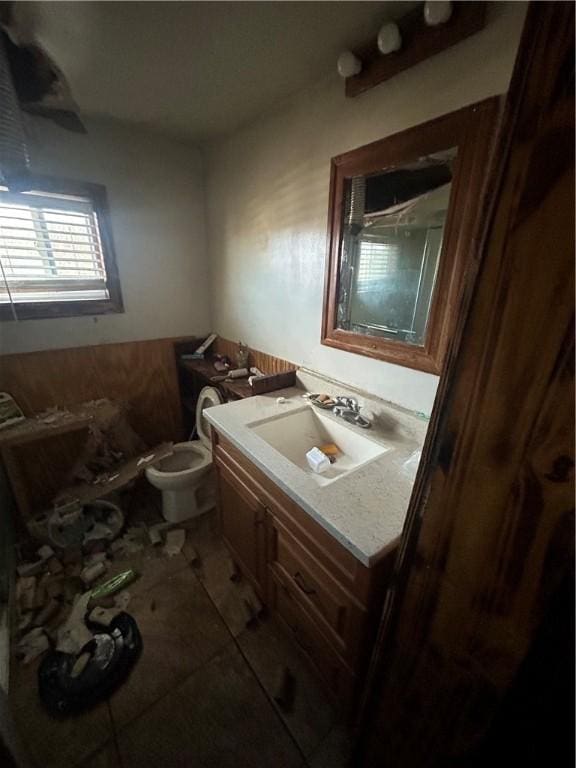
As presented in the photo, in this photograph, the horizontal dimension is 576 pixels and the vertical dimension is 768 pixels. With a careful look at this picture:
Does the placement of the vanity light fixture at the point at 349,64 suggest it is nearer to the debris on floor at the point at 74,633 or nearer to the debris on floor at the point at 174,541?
the debris on floor at the point at 174,541

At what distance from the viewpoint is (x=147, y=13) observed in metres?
0.91

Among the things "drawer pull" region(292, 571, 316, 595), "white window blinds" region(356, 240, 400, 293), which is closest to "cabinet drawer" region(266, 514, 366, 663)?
"drawer pull" region(292, 571, 316, 595)

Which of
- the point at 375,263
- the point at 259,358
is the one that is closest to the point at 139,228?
the point at 259,358

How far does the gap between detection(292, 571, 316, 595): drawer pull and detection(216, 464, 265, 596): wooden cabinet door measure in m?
0.19

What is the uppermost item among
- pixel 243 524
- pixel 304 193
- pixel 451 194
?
pixel 304 193

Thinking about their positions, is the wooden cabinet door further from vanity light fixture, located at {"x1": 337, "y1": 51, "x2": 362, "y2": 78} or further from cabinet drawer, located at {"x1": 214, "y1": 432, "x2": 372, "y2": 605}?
vanity light fixture, located at {"x1": 337, "y1": 51, "x2": 362, "y2": 78}

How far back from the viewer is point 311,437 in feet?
4.47

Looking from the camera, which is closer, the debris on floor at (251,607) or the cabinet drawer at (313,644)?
the cabinet drawer at (313,644)

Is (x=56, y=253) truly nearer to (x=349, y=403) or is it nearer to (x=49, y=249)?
(x=49, y=249)

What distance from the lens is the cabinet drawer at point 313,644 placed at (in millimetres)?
902

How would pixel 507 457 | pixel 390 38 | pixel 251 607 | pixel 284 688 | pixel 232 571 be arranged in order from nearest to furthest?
pixel 507 457
pixel 390 38
pixel 284 688
pixel 251 607
pixel 232 571

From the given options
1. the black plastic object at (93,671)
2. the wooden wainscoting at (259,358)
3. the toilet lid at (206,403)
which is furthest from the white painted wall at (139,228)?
the black plastic object at (93,671)

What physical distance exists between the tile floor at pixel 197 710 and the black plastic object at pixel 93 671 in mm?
30

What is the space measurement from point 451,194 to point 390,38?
0.48 m
